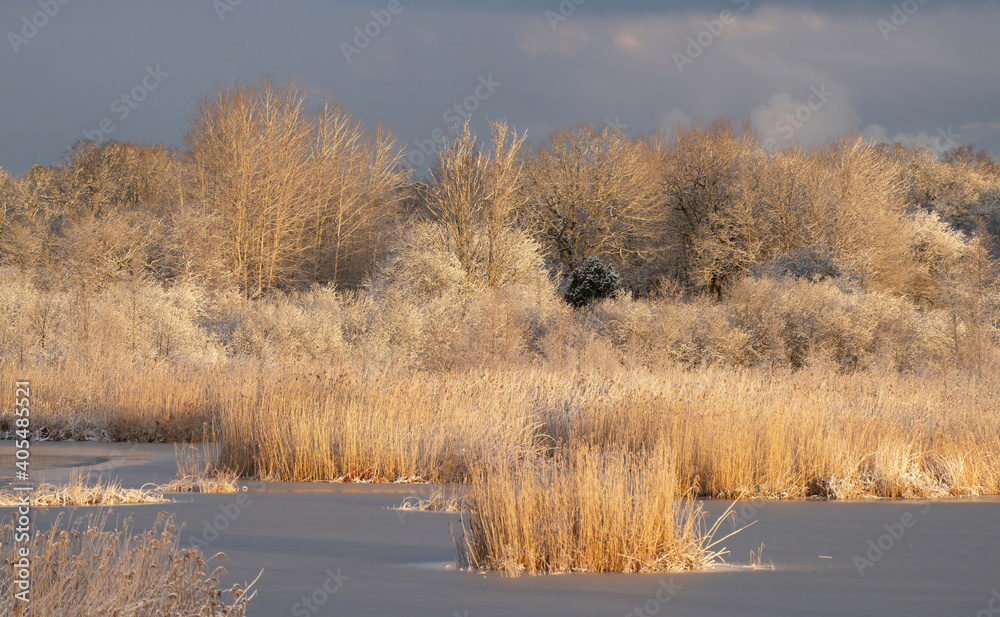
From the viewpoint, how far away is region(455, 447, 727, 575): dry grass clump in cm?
681

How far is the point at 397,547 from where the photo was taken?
806 centimetres

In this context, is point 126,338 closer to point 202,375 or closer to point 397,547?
point 202,375

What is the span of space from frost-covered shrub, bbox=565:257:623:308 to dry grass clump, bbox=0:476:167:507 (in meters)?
28.3

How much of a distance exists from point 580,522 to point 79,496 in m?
5.36

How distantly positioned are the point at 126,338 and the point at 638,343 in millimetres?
15943

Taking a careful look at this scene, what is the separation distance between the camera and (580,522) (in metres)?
6.91

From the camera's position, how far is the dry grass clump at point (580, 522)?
6809 mm
